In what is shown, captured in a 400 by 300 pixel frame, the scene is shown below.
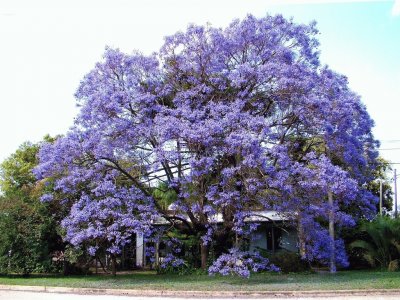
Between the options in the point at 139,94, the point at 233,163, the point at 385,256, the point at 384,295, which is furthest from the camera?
the point at 385,256

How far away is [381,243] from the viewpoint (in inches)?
865

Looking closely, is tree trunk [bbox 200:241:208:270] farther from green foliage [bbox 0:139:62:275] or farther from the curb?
green foliage [bbox 0:139:62:275]

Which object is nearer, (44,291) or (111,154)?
(44,291)

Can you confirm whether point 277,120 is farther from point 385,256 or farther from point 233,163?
point 385,256

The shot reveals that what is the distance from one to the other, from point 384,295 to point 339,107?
23.2 ft

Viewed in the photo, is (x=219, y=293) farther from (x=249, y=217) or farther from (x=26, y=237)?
(x=26, y=237)

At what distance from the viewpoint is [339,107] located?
1748 cm

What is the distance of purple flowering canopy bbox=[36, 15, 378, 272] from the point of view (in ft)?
53.9

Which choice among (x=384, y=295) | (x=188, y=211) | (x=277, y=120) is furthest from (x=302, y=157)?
(x=384, y=295)

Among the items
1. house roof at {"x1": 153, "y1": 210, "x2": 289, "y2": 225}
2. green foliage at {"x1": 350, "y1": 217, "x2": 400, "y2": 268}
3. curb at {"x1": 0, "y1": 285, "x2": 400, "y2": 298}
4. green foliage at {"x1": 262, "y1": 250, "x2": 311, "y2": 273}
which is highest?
house roof at {"x1": 153, "y1": 210, "x2": 289, "y2": 225}

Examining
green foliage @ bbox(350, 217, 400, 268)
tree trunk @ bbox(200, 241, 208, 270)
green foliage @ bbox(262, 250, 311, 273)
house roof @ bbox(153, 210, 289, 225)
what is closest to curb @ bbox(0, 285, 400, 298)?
house roof @ bbox(153, 210, 289, 225)

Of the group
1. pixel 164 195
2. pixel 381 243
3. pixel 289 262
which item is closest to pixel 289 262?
pixel 289 262

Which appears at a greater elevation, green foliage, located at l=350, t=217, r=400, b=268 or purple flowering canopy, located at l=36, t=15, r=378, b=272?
purple flowering canopy, located at l=36, t=15, r=378, b=272

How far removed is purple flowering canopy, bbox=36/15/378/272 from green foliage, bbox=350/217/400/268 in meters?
2.60
